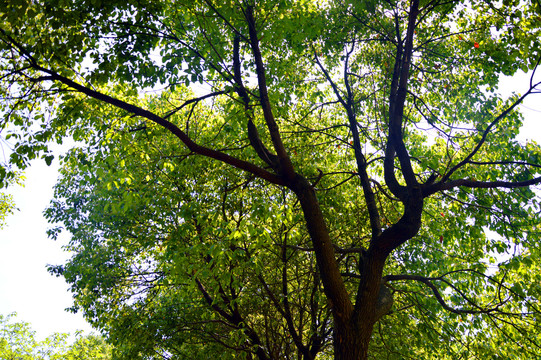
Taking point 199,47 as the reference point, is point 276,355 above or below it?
below

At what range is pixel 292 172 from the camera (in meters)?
5.76

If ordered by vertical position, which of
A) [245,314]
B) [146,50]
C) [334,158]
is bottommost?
[245,314]

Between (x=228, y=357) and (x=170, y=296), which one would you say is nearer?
(x=228, y=357)

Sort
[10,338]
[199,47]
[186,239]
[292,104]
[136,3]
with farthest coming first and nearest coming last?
[10,338] < [292,104] < [186,239] < [199,47] < [136,3]

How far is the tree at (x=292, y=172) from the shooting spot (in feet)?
17.2

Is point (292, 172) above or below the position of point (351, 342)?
above

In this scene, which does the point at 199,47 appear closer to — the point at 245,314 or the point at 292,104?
the point at 292,104

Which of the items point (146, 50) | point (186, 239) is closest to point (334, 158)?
point (186, 239)

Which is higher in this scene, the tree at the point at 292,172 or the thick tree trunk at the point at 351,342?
the tree at the point at 292,172

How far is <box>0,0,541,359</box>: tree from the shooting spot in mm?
5230

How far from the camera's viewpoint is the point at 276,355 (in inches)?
353

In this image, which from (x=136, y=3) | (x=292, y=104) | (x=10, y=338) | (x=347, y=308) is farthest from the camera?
(x=10, y=338)

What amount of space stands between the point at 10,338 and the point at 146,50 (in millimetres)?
22429

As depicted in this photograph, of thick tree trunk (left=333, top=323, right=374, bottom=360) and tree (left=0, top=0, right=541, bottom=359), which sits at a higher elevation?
tree (left=0, top=0, right=541, bottom=359)
